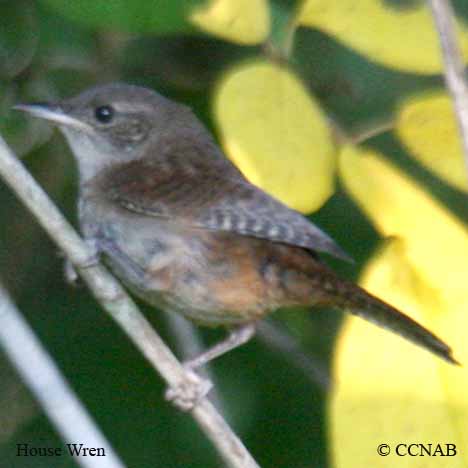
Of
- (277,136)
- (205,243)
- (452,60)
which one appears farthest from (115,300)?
(452,60)

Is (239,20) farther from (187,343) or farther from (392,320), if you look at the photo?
(187,343)

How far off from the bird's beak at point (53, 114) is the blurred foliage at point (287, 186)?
9 centimetres

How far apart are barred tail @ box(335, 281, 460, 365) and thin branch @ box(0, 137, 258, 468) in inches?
13.8

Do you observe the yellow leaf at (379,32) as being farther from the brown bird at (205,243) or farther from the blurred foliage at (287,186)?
the brown bird at (205,243)

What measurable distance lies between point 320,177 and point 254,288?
24.5 inches

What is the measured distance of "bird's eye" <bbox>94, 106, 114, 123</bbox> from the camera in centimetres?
305

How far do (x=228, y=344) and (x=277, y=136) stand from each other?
85cm

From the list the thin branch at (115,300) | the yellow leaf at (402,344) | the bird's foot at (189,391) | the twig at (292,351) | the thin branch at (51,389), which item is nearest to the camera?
the yellow leaf at (402,344)

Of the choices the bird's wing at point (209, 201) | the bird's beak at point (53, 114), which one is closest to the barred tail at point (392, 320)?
the bird's wing at point (209, 201)

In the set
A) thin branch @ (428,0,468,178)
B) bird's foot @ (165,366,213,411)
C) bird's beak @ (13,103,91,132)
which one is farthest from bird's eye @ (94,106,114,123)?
thin branch @ (428,0,468,178)

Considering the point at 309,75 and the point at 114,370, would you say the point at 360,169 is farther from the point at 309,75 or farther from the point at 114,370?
the point at 114,370

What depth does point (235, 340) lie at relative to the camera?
2.82 metres

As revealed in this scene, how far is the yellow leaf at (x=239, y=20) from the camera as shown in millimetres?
2209

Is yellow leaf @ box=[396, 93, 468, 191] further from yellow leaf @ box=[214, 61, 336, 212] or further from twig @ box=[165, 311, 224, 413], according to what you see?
twig @ box=[165, 311, 224, 413]
